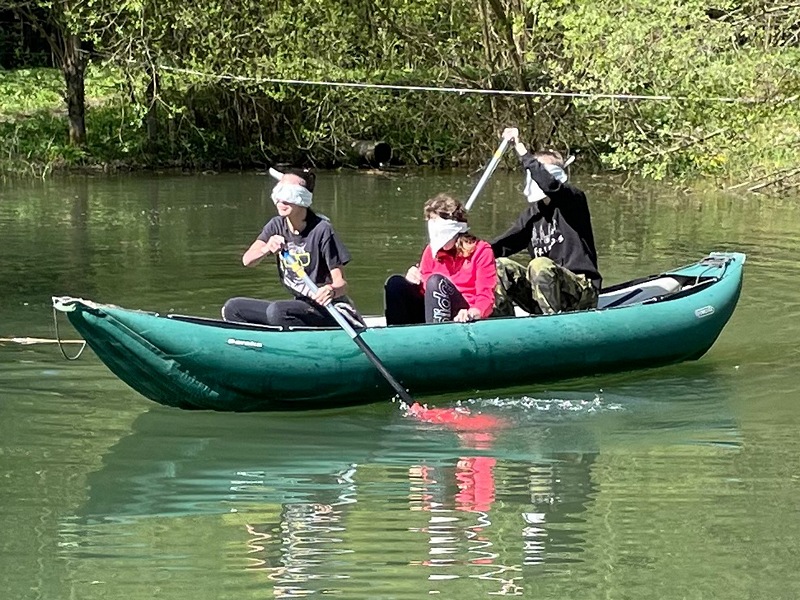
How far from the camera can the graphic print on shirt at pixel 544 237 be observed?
27.0ft

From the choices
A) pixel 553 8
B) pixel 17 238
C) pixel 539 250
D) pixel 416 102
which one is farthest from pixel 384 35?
pixel 539 250

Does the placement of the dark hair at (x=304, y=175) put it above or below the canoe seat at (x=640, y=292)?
above

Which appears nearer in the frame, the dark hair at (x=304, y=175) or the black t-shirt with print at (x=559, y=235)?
the dark hair at (x=304, y=175)

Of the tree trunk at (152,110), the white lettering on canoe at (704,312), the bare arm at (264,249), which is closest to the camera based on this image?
the bare arm at (264,249)

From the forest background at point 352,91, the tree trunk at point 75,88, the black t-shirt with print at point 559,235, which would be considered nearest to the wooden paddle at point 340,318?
the black t-shirt with print at point 559,235

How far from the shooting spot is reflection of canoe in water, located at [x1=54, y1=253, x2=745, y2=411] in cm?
682

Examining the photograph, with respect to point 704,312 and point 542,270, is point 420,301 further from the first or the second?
point 704,312

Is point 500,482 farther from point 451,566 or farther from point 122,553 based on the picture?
point 122,553

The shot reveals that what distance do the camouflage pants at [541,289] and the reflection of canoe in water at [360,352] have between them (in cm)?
19

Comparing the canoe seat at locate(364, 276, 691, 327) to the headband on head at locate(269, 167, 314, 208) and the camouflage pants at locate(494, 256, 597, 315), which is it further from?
the headband on head at locate(269, 167, 314, 208)

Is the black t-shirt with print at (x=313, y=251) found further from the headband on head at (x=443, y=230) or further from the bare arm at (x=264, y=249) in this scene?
the headband on head at (x=443, y=230)

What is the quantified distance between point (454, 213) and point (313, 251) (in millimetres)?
748

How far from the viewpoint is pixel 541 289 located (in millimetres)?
8016

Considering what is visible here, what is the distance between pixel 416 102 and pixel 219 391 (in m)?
15.7
